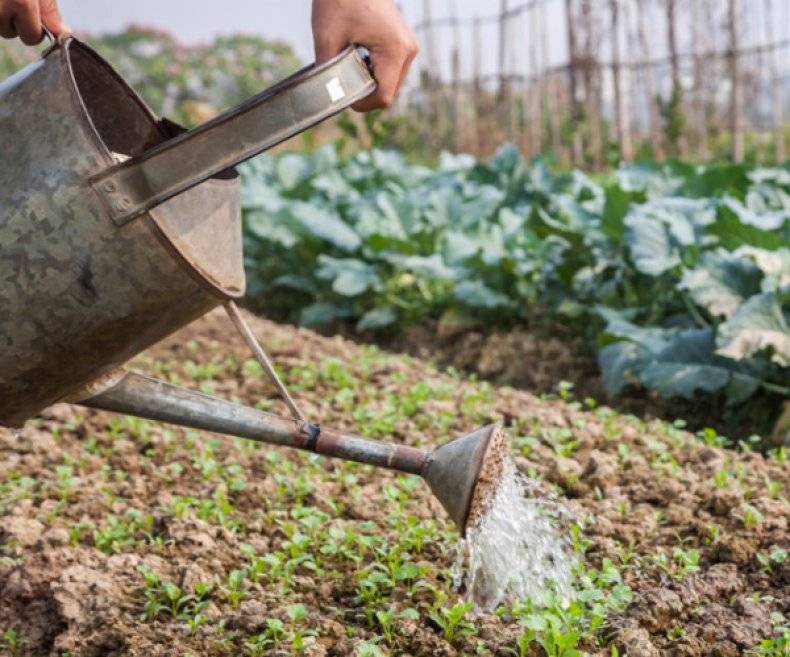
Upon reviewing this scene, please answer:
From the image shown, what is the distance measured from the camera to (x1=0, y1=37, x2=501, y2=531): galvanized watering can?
Result: 1623 millimetres

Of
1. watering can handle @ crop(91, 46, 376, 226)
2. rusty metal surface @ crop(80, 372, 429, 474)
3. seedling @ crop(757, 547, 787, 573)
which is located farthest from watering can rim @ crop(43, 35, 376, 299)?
seedling @ crop(757, 547, 787, 573)

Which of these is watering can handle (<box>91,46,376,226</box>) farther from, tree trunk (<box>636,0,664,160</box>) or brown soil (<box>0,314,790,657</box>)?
tree trunk (<box>636,0,664,160</box>)

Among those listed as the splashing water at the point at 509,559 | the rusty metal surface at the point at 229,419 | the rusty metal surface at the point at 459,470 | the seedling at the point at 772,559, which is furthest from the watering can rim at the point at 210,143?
the seedling at the point at 772,559

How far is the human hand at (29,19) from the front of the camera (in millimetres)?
1853

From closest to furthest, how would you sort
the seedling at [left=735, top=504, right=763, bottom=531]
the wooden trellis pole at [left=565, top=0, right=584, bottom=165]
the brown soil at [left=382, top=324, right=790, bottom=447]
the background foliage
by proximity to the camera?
the seedling at [left=735, top=504, right=763, bottom=531] < the brown soil at [left=382, top=324, right=790, bottom=447] < the wooden trellis pole at [left=565, top=0, right=584, bottom=165] < the background foliage

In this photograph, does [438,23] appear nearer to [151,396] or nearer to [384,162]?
[384,162]

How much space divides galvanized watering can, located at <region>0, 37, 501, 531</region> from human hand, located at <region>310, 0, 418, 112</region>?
3 centimetres

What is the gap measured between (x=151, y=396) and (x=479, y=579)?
67 cm

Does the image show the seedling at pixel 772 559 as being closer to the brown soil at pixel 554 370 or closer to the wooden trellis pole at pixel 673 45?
the brown soil at pixel 554 370

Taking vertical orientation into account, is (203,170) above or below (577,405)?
above

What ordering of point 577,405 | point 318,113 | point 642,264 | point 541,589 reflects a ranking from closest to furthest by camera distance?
1. point 318,113
2. point 541,589
3. point 577,405
4. point 642,264

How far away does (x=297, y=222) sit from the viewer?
6.14 metres

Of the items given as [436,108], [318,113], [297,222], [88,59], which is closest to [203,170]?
[318,113]

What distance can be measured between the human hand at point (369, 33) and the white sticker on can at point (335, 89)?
0.08 metres
